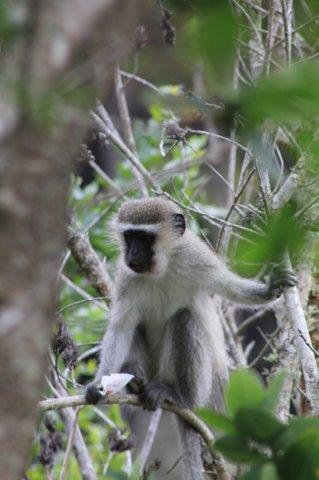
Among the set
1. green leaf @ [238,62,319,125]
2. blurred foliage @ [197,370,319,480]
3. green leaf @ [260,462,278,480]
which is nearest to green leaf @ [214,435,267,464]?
blurred foliage @ [197,370,319,480]

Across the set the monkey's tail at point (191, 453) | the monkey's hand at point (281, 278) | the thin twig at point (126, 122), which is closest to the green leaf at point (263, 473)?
the monkey's hand at point (281, 278)

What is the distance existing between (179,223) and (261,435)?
4.33 m

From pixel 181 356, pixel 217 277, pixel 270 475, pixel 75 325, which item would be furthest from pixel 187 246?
pixel 270 475

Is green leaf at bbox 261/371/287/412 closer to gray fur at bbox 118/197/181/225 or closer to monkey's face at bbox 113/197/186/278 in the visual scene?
monkey's face at bbox 113/197/186/278

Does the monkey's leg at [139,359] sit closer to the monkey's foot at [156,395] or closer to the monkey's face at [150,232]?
the monkey's foot at [156,395]

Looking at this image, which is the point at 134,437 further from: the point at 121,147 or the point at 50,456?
the point at 121,147

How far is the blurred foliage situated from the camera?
1864mm

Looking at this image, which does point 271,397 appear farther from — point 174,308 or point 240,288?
point 174,308

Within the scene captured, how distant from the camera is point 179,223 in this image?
6227 mm

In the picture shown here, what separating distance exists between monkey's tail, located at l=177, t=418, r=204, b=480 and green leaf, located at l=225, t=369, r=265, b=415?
3.82m

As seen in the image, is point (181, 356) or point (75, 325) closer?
point (181, 356)

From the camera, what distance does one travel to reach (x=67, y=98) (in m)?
1.50

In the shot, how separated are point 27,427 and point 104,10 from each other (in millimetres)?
690

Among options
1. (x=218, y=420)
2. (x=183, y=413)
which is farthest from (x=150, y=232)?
(x=218, y=420)
